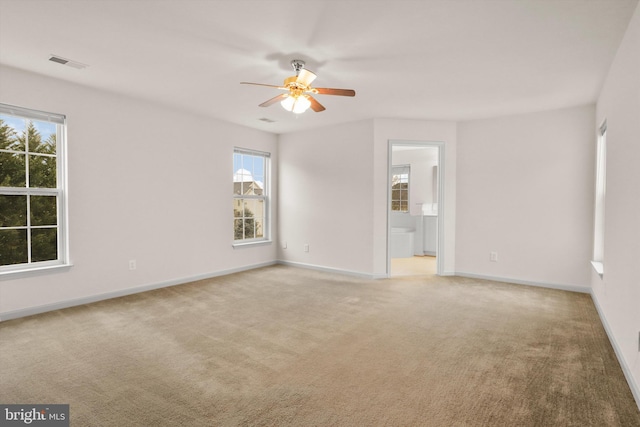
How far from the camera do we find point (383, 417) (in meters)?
1.93

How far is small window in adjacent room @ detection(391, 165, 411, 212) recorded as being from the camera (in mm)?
8570

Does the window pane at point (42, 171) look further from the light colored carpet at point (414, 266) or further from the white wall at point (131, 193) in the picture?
the light colored carpet at point (414, 266)

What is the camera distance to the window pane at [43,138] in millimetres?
3771

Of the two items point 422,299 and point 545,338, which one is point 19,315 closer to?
point 422,299

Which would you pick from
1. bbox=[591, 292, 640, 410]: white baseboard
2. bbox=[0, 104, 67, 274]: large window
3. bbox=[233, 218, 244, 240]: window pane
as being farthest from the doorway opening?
bbox=[0, 104, 67, 274]: large window

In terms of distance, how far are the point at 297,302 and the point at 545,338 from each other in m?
2.50

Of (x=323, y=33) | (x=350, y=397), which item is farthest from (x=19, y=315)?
(x=323, y=33)

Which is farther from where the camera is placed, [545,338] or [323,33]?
[545,338]

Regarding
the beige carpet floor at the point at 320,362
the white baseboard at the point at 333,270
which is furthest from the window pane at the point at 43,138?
the white baseboard at the point at 333,270

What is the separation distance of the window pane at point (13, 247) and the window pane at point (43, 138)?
89 centimetres

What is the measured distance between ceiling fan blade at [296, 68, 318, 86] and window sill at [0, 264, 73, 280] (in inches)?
128

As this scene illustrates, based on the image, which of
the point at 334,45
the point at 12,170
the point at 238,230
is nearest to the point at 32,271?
the point at 12,170

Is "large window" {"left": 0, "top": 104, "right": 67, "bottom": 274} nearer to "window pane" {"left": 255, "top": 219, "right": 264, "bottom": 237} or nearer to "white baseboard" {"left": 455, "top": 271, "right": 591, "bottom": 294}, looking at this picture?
"window pane" {"left": 255, "top": 219, "right": 264, "bottom": 237}

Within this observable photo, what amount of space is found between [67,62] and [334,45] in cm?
256
